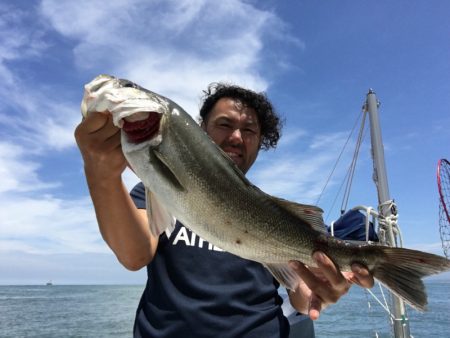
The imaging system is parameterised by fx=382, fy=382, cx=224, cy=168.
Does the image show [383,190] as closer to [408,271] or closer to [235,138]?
[235,138]

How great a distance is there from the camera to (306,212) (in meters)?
2.50

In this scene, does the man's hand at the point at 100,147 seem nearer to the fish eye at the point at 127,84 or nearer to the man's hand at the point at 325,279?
the fish eye at the point at 127,84

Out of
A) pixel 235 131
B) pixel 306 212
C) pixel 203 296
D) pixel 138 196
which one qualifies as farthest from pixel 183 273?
pixel 235 131

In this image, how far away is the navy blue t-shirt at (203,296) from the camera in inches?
112

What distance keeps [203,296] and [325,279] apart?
929 mm

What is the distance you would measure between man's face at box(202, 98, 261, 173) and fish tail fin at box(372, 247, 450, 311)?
177cm

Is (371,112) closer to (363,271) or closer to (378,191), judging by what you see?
(378,191)

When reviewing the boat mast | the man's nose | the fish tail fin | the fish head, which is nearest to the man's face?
the man's nose

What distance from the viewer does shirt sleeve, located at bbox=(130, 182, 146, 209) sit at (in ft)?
10.8

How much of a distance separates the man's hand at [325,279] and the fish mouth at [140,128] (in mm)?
1240

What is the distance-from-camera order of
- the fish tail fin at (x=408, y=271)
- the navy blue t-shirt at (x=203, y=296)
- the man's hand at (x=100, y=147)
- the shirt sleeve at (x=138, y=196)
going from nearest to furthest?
the fish tail fin at (x=408, y=271) → the man's hand at (x=100, y=147) → the navy blue t-shirt at (x=203, y=296) → the shirt sleeve at (x=138, y=196)

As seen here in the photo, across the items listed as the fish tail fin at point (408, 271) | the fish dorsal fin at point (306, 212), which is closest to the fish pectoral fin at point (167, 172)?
the fish dorsal fin at point (306, 212)

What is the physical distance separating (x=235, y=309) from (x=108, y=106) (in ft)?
5.83

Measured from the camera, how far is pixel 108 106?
2201 millimetres
